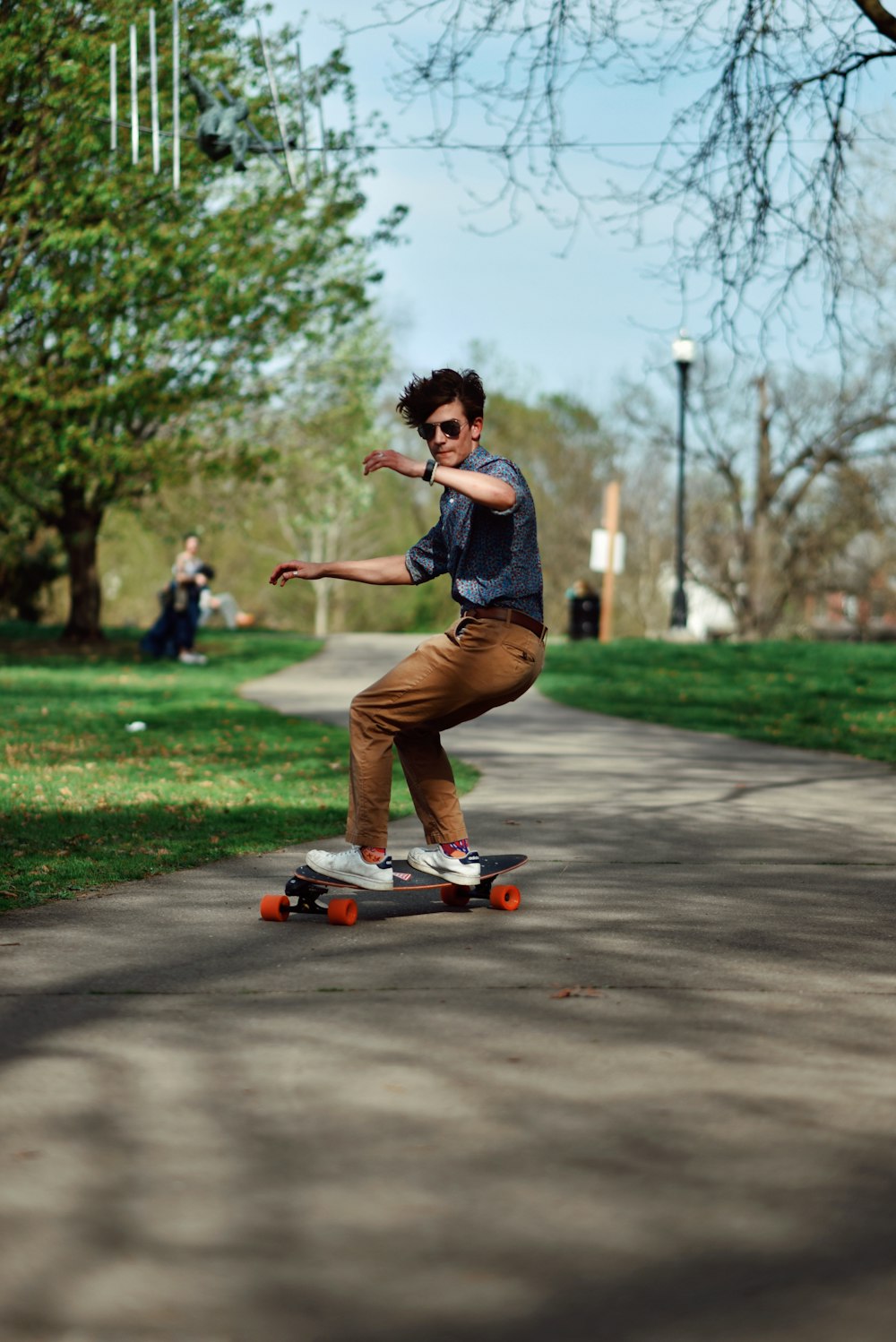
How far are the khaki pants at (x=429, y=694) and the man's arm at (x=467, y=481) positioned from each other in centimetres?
56

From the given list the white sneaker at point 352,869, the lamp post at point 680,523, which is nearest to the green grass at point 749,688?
the lamp post at point 680,523

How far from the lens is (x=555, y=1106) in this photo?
3.48 meters

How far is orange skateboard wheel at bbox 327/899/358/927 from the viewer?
5.65 meters

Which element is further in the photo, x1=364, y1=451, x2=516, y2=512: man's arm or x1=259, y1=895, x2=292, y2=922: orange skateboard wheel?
x1=259, y1=895, x2=292, y2=922: orange skateboard wheel

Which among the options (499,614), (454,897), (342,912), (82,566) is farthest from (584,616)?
(342,912)

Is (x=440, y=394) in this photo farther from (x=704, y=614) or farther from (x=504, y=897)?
(x=704, y=614)

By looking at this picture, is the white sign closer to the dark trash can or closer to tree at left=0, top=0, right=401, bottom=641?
the dark trash can

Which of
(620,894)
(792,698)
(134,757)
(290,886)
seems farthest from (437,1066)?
(792,698)

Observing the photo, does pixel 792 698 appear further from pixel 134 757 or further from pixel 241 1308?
pixel 241 1308

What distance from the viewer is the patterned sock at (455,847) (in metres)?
5.96

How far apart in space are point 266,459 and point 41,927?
20.4m

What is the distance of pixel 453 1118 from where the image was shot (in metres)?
3.40

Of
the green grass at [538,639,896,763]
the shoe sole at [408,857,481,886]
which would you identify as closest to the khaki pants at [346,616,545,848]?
the shoe sole at [408,857,481,886]

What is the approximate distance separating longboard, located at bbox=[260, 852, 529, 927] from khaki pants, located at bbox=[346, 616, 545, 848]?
19cm
